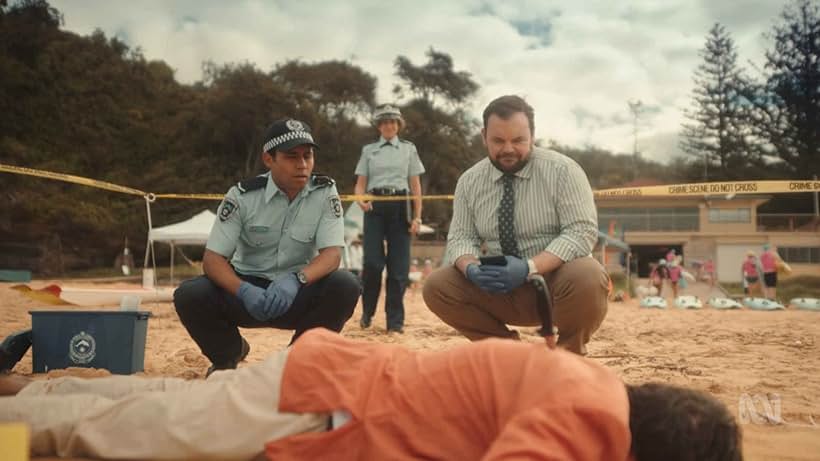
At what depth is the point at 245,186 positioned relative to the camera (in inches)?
115

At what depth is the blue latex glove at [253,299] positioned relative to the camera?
254 centimetres

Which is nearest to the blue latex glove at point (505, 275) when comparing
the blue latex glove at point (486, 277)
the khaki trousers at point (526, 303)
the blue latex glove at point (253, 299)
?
the blue latex glove at point (486, 277)

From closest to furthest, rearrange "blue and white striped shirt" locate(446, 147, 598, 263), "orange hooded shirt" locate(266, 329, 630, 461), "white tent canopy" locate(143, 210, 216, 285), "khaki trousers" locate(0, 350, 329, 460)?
"orange hooded shirt" locate(266, 329, 630, 461) → "khaki trousers" locate(0, 350, 329, 460) → "blue and white striped shirt" locate(446, 147, 598, 263) → "white tent canopy" locate(143, 210, 216, 285)

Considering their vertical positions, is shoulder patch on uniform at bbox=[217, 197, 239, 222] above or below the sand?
above

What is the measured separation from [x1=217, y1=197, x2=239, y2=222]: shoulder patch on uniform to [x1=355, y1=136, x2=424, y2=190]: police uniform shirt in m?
2.13

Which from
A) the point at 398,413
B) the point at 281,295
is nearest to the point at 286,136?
the point at 281,295

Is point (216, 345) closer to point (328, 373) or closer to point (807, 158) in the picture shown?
point (328, 373)

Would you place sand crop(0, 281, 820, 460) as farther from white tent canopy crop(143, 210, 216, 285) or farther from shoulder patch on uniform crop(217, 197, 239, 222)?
white tent canopy crop(143, 210, 216, 285)

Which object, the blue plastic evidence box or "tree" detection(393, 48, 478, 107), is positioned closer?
the blue plastic evidence box

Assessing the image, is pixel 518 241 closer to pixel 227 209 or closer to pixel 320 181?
pixel 320 181

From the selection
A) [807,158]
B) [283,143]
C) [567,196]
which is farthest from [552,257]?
[807,158]

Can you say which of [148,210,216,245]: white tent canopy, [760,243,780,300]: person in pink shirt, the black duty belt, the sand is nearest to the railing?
[760,243,780,300]: person in pink shirt

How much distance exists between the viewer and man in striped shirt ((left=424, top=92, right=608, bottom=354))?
2600 millimetres

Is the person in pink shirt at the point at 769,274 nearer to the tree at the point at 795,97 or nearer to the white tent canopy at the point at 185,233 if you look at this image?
the white tent canopy at the point at 185,233
